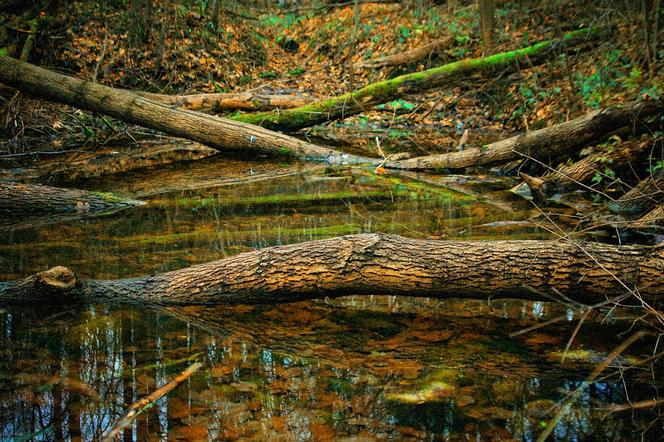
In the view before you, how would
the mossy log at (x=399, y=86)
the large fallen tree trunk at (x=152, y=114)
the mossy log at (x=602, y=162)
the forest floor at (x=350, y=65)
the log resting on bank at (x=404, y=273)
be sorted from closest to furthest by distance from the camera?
1. the log resting on bank at (x=404, y=273)
2. the mossy log at (x=602, y=162)
3. the large fallen tree trunk at (x=152, y=114)
4. the forest floor at (x=350, y=65)
5. the mossy log at (x=399, y=86)

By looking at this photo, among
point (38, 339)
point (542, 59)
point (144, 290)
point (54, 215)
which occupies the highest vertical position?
point (542, 59)

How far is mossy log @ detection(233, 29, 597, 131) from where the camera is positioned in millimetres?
11633

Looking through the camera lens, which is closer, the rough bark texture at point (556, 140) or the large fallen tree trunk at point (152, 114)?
the rough bark texture at point (556, 140)

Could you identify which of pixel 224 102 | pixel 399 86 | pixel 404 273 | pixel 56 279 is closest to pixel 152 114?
pixel 224 102

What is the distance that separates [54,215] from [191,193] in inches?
77.3

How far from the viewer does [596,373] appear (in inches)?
129

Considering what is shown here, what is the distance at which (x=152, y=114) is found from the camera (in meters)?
10.2

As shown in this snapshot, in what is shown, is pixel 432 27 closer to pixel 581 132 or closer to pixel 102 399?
pixel 581 132

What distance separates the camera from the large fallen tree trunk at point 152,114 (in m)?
9.86

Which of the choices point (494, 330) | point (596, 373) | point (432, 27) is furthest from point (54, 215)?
point (432, 27)

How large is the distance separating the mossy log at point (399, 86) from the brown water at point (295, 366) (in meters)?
6.24

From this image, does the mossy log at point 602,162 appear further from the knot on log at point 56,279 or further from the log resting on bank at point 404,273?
the knot on log at point 56,279

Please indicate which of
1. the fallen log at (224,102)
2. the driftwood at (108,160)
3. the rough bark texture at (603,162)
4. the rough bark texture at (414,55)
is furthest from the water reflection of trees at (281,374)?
the rough bark texture at (414,55)

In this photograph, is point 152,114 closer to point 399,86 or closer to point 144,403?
point 399,86
